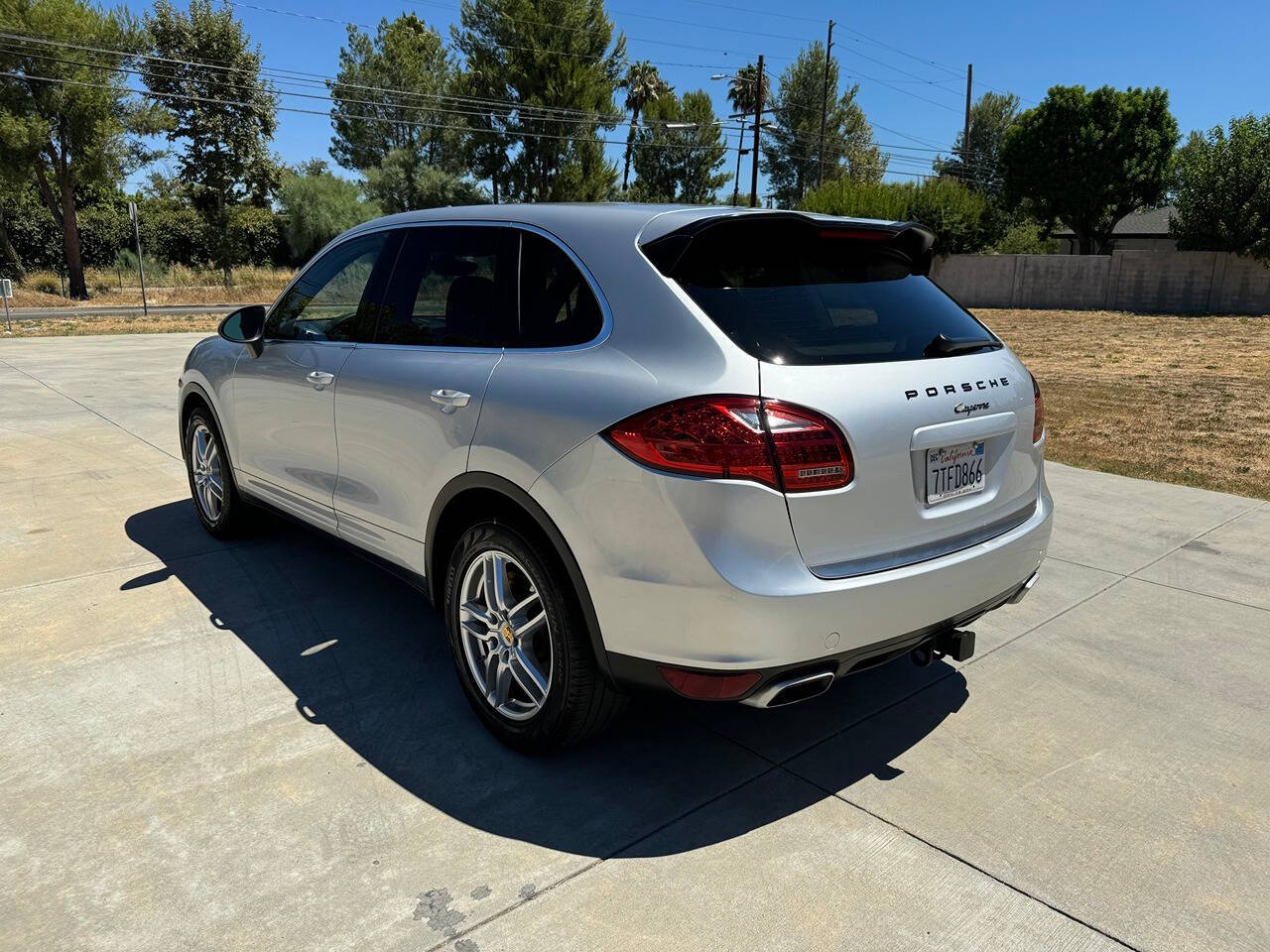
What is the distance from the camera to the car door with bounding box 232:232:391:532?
12.8ft

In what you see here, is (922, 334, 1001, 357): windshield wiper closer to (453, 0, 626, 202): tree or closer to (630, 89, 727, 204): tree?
(453, 0, 626, 202): tree

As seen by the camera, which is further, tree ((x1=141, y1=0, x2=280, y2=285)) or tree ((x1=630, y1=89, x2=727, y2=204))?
tree ((x1=630, y1=89, x2=727, y2=204))

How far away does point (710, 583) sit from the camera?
237 centimetres

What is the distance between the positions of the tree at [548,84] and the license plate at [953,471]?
4428 centimetres

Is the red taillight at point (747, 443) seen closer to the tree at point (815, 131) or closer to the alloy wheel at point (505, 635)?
the alloy wheel at point (505, 635)

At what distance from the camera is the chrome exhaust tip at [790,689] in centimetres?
248

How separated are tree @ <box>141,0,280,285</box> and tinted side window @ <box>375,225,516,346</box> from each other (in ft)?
142

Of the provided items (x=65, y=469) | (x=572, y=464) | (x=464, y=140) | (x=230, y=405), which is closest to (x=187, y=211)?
(x=464, y=140)

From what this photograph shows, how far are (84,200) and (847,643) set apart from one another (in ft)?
158

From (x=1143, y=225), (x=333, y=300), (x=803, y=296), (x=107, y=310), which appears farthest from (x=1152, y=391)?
(x=1143, y=225)

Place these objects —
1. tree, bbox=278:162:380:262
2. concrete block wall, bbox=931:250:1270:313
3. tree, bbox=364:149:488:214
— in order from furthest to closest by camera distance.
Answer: tree, bbox=364:149:488:214 → tree, bbox=278:162:380:262 → concrete block wall, bbox=931:250:1270:313

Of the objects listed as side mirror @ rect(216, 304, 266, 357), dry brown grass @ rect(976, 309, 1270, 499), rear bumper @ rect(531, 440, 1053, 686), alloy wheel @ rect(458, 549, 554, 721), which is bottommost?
dry brown grass @ rect(976, 309, 1270, 499)

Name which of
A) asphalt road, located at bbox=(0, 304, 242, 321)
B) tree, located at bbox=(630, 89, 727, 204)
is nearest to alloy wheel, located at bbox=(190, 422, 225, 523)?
asphalt road, located at bbox=(0, 304, 242, 321)

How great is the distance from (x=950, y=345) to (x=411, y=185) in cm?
5040
